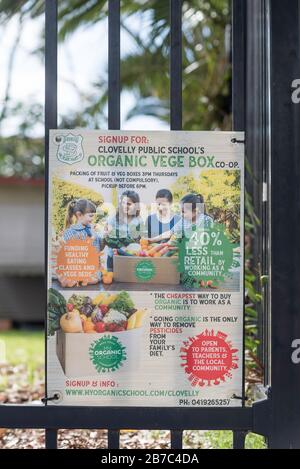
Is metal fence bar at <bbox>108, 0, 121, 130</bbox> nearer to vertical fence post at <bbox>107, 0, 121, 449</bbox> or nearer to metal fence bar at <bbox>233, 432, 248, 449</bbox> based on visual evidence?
vertical fence post at <bbox>107, 0, 121, 449</bbox>

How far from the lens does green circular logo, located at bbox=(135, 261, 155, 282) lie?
3.25m

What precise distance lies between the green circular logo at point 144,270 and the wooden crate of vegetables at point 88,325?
0.11 m

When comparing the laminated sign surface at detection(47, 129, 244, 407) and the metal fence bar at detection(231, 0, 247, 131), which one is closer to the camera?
the laminated sign surface at detection(47, 129, 244, 407)

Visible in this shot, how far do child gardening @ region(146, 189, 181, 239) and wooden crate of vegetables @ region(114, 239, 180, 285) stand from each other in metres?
0.07

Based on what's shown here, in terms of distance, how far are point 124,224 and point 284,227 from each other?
0.75m

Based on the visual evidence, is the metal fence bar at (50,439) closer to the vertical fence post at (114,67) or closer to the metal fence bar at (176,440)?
the metal fence bar at (176,440)

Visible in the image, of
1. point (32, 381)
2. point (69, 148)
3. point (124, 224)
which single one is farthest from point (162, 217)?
point (32, 381)

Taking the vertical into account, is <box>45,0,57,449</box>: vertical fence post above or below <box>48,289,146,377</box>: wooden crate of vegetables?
above

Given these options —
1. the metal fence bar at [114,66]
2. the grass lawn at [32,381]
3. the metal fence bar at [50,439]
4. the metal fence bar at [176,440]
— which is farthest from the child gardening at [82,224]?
the grass lawn at [32,381]

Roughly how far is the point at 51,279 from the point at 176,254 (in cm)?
60

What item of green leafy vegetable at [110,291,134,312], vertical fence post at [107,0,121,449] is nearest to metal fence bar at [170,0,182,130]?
vertical fence post at [107,0,121,449]

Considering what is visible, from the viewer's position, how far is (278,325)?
10.6ft
